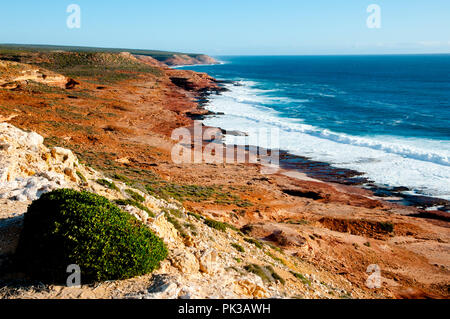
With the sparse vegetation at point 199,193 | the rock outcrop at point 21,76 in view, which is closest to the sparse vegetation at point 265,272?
the sparse vegetation at point 199,193

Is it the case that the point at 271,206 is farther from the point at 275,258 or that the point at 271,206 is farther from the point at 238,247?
the point at 238,247

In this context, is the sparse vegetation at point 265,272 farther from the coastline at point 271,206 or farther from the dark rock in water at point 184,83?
the dark rock in water at point 184,83

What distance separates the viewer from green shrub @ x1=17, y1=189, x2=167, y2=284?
247 inches

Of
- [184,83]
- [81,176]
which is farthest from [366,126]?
[184,83]

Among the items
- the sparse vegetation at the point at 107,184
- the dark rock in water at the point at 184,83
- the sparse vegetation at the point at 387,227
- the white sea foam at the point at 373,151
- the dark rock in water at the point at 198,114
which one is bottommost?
the sparse vegetation at the point at 387,227

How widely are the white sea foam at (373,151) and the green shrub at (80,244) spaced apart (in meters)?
23.8

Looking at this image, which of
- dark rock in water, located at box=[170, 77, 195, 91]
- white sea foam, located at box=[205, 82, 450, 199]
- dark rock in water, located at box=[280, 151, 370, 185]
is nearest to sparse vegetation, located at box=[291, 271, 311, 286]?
dark rock in water, located at box=[280, 151, 370, 185]

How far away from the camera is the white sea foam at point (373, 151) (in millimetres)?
26125

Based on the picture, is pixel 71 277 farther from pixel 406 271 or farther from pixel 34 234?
pixel 406 271

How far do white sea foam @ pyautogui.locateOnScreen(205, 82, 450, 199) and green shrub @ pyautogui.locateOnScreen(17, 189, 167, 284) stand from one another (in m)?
23.8

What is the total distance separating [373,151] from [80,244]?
33165 millimetres

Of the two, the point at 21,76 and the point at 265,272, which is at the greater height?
the point at 21,76

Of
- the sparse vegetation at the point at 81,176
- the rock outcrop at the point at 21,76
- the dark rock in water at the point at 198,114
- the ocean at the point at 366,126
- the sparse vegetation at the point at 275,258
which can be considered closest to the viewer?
the sparse vegetation at the point at 81,176

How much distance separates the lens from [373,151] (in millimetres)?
33688
